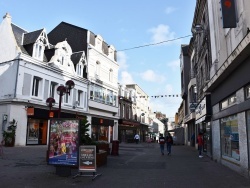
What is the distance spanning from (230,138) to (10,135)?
55.7 feet

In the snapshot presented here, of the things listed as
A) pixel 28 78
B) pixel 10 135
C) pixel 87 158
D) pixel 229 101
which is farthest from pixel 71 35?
pixel 87 158

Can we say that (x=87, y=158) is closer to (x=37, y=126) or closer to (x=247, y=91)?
(x=247, y=91)

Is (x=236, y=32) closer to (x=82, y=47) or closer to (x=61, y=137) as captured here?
(x=61, y=137)

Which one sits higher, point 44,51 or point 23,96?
point 44,51

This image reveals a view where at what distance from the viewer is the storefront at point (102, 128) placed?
3472cm

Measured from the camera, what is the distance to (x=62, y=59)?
1134 inches

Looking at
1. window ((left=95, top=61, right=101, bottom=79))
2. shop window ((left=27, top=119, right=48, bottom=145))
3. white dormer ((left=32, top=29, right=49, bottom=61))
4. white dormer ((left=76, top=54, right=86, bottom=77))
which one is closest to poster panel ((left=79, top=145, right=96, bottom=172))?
shop window ((left=27, top=119, right=48, bottom=145))

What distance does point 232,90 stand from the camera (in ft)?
35.6

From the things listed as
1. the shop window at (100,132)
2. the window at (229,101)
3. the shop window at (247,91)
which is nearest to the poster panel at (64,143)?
the shop window at (247,91)

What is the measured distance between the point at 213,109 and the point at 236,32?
5894mm

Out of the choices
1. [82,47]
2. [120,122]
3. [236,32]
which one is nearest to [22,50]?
[82,47]

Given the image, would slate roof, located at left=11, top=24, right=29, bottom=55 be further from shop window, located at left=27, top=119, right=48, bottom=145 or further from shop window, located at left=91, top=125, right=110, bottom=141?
shop window, located at left=91, top=125, right=110, bottom=141

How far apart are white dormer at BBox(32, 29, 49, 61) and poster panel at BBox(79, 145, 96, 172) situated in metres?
17.8

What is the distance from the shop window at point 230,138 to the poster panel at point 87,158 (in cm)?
600
